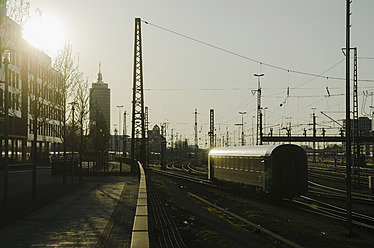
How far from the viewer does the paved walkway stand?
11269 millimetres

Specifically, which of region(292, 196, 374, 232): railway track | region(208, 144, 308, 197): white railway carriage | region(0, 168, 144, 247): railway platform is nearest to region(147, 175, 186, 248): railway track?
region(0, 168, 144, 247): railway platform

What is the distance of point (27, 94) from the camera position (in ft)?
74.9

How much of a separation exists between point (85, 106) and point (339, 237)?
2483cm

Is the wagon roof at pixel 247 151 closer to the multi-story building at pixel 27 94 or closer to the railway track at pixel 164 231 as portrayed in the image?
the railway track at pixel 164 231

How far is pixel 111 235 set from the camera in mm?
12102

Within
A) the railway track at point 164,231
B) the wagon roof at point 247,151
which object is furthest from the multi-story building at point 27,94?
the wagon roof at point 247,151

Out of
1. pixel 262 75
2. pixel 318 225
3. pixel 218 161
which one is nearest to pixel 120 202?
pixel 318 225

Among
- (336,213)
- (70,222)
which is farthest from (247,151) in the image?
(70,222)

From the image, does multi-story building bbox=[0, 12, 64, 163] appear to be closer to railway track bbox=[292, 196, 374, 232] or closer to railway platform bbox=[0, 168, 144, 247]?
railway platform bbox=[0, 168, 144, 247]

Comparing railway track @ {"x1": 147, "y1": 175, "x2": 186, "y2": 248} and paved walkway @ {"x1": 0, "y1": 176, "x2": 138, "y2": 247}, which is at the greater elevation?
paved walkway @ {"x1": 0, "y1": 176, "x2": 138, "y2": 247}

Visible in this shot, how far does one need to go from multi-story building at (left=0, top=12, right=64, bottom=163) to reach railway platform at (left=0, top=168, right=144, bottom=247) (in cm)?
402

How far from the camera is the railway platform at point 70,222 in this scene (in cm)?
1135

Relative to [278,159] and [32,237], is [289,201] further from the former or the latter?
[32,237]

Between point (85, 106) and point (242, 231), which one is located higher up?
point (85, 106)
